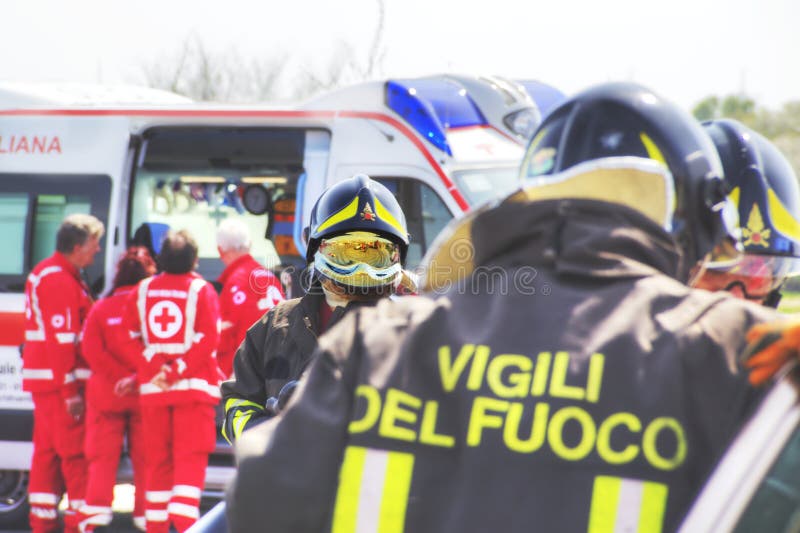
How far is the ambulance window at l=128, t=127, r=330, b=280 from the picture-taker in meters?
6.93

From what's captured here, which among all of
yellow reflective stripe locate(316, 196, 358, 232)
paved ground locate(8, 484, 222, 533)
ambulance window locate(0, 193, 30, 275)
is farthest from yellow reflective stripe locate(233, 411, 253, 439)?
ambulance window locate(0, 193, 30, 275)

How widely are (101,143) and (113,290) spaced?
3.65 ft

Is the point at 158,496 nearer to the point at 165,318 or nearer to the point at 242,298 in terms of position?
the point at 165,318

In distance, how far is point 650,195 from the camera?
1.44 meters

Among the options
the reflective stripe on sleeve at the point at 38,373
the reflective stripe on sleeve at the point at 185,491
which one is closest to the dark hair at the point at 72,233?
the reflective stripe on sleeve at the point at 38,373

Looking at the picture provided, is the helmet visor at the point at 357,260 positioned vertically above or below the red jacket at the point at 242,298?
above

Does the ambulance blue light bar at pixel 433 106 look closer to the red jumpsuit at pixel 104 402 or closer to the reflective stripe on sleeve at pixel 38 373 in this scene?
the red jumpsuit at pixel 104 402

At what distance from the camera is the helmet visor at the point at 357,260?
3287 millimetres

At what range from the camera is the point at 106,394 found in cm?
619

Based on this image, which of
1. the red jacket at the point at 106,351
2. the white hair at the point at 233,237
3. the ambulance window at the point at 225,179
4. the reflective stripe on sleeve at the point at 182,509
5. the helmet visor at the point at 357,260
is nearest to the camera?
the helmet visor at the point at 357,260

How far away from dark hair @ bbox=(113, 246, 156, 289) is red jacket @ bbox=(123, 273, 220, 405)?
35 cm

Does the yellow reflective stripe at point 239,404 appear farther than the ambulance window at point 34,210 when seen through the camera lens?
No

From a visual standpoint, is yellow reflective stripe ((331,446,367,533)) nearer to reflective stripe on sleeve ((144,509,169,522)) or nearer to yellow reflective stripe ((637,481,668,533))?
yellow reflective stripe ((637,481,668,533))

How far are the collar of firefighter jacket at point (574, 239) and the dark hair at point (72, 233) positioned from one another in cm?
528
